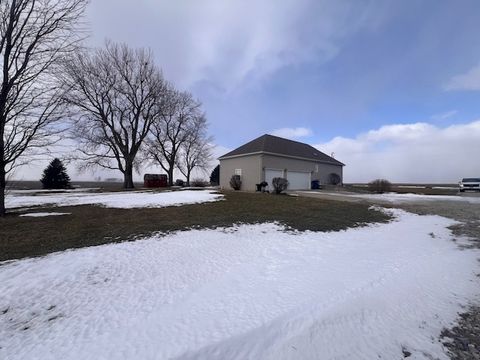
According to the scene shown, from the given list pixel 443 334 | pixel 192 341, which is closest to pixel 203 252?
pixel 192 341

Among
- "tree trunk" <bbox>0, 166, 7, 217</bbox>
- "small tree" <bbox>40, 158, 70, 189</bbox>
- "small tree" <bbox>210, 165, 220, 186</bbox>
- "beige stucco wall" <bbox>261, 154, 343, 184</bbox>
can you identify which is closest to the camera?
"tree trunk" <bbox>0, 166, 7, 217</bbox>

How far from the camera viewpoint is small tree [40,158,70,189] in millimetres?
31984

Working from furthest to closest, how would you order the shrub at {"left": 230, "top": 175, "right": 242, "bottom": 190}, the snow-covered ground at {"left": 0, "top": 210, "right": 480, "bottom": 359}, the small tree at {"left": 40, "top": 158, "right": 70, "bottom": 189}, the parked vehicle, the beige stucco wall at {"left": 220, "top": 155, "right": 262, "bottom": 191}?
1. the small tree at {"left": 40, "top": 158, "right": 70, "bottom": 189}
2. the parked vehicle
3. the shrub at {"left": 230, "top": 175, "right": 242, "bottom": 190}
4. the beige stucco wall at {"left": 220, "top": 155, "right": 262, "bottom": 191}
5. the snow-covered ground at {"left": 0, "top": 210, "right": 480, "bottom": 359}

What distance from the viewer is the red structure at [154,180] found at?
107ft

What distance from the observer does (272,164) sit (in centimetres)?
2472

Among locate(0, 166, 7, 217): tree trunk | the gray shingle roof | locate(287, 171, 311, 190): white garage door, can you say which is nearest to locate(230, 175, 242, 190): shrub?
the gray shingle roof

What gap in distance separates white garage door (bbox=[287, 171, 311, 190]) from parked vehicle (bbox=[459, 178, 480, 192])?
17.5m

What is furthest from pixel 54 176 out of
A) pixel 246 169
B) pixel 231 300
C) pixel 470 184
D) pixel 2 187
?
pixel 470 184

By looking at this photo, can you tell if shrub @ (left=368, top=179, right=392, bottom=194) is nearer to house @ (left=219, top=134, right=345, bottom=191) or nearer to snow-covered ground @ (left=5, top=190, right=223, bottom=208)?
house @ (left=219, top=134, right=345, bottom=191)

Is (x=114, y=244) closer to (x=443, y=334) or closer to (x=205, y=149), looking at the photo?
(x=443, y=334)

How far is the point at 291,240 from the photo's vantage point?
22.8ft

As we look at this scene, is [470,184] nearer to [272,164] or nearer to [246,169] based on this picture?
[272,164]

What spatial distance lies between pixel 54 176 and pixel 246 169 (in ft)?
81.2

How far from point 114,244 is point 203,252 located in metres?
2.14
